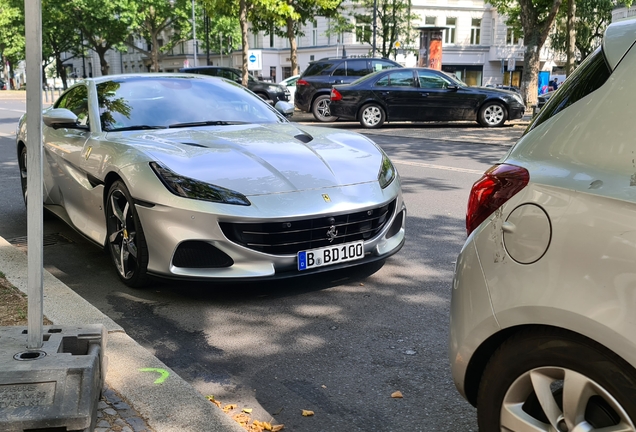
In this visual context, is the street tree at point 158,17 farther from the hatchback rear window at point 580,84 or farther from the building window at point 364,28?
the hatchback rear window at point 580,84

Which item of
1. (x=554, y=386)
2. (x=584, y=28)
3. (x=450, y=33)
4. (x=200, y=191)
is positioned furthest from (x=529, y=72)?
(x=450, y=33)

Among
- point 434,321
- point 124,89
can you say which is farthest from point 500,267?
point 124,89

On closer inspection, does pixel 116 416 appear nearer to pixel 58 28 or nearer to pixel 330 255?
pixel 330 255

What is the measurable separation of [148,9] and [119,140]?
58382 mm

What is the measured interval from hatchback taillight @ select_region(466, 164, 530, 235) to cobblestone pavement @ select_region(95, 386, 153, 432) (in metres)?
1.52

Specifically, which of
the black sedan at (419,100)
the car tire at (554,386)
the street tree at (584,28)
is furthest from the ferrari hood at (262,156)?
the street tree at (584,28)

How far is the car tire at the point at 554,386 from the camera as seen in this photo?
190 centimetres

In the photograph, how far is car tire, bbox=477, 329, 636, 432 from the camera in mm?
1899

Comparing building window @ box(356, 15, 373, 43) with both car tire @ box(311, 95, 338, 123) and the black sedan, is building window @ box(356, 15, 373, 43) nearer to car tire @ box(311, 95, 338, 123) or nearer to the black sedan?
car tire @ box(311, 95, 338, 123)

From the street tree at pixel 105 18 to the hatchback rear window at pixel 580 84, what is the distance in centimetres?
5844

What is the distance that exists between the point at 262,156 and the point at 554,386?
302 centimetres

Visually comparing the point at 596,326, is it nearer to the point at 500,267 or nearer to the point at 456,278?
the point at 500,267

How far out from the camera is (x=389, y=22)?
4456 centimetres

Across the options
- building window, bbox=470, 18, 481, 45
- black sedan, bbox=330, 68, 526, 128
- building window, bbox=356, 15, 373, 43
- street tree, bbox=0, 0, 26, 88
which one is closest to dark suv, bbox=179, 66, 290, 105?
black sedan, bbox=330, 68, 526, 128
